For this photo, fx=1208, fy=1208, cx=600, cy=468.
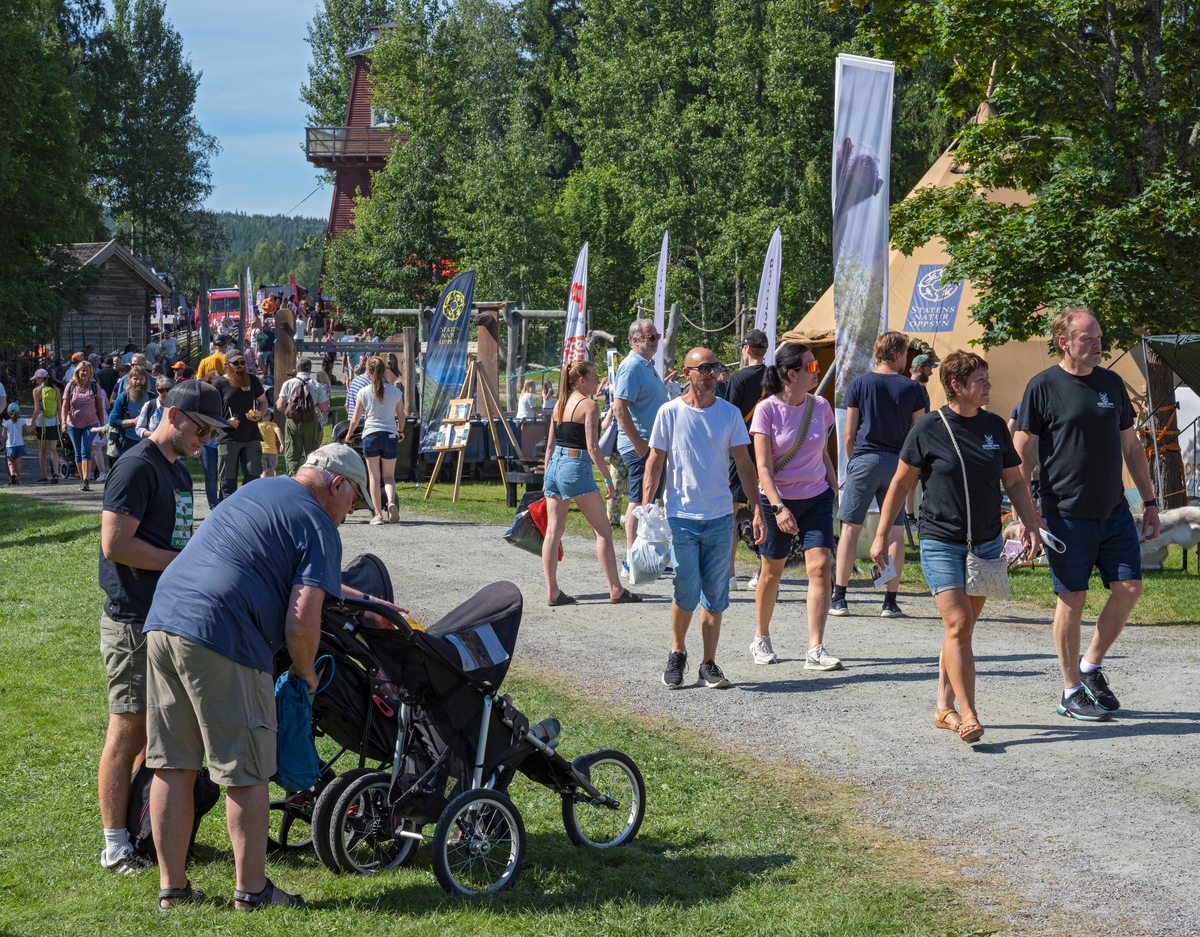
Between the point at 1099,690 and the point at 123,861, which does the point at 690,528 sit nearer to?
the point at 1099,690

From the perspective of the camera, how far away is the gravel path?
443cm

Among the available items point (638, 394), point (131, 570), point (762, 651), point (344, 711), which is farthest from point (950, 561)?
point (638, 394)

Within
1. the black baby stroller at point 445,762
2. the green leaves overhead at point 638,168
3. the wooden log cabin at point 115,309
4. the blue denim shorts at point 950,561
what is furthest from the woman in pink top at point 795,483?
the wooden log cabin at point 115,309

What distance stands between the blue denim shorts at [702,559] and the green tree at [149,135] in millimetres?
52144

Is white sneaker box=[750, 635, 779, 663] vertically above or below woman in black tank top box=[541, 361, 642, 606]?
below

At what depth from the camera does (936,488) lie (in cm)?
593

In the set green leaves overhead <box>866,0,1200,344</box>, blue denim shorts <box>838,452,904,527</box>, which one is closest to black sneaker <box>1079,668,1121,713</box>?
blue denim shorts <box>838,452,904,527</box>

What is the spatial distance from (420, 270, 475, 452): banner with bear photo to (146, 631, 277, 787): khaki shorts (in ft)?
45.6

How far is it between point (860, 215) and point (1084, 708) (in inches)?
258

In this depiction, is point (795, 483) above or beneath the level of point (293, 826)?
above

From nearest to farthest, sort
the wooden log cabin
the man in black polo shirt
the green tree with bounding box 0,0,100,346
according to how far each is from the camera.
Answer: the man in black polo shirt, the green tree with bounding box 0,0,100,346, the wooden log cabin

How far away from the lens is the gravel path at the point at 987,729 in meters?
4.43

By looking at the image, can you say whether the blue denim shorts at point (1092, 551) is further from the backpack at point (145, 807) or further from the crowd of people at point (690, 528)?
the backpack at point (145, 807)

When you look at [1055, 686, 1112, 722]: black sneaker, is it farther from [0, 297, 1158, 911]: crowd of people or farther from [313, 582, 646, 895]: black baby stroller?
[313, 582, 646, 895]: black baby stroller
